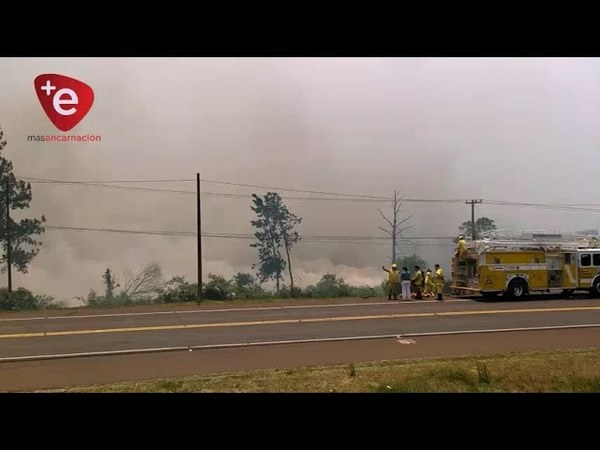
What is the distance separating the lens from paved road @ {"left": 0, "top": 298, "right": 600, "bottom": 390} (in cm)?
1175

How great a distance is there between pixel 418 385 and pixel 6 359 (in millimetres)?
8376

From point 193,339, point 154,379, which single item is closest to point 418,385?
point 154,379

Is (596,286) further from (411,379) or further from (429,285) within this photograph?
(411,379)

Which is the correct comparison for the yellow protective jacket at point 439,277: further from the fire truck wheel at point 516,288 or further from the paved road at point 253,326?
the fire truck wheel at point 516,288

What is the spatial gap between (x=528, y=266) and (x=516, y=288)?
42.4 inches

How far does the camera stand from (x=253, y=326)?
15141 millimetres

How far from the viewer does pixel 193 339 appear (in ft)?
43.0

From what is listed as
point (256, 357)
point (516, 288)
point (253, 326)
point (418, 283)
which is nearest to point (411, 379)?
point (256, 357)

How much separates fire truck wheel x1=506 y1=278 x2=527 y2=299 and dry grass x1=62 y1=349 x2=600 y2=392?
12838mm

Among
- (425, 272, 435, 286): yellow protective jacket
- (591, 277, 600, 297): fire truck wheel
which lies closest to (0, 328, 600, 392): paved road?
(425, 272, 435, 286): yellow protective jacket

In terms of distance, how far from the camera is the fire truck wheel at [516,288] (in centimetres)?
2177

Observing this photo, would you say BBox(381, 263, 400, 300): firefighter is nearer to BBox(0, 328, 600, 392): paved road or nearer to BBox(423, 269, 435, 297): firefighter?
BBox(423, 269, 435, 297): firefighter
